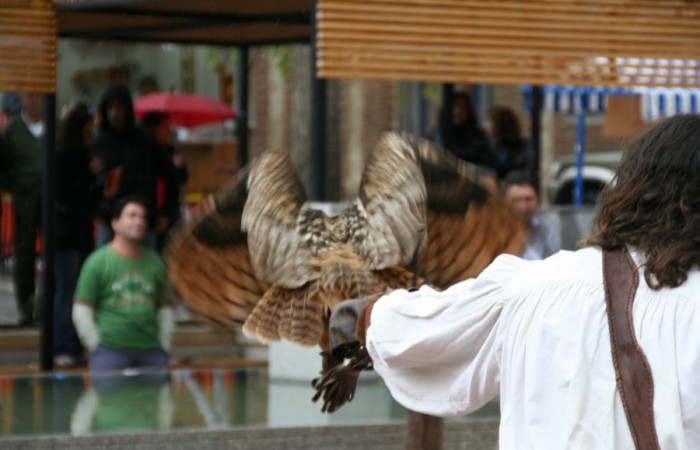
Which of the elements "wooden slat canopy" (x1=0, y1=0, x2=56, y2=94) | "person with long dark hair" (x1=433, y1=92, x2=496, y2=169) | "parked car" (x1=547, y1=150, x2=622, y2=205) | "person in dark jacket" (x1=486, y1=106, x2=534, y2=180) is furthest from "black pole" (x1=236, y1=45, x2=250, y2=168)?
"parked car" (x1=547, y1=150, x2=622, y2=205)

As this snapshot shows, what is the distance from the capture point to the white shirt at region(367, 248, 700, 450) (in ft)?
10.4

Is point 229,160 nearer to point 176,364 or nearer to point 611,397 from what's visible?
point 176,364

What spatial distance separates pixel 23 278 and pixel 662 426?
928cm

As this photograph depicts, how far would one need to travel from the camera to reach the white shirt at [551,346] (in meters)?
3.16

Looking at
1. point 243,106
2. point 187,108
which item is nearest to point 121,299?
point 243,106

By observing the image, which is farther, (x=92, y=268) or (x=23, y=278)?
(x=23, y=278)

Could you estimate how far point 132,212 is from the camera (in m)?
9.51

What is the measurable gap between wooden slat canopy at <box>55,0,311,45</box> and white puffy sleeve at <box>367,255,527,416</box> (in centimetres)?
629

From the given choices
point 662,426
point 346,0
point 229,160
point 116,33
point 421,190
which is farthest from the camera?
point 229,160

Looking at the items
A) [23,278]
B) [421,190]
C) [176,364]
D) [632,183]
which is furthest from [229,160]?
[632,183]

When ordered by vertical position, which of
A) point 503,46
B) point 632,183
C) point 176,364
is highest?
point 503,46

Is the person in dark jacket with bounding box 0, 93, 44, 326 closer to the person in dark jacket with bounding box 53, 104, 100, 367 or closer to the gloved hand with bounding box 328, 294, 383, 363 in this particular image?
the person in dark jacket with bounding box 53, 104, 100, 367

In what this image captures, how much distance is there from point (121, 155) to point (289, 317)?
6.74 metres

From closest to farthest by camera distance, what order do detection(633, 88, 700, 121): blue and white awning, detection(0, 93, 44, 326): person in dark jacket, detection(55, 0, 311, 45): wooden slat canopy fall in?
1. detection(55, 0, 311, 45): wooden slat canopy
2. detection(0, 93, 44, 326): person in dark jacket
3. detection(633, 88, 700, 121): blue and white awning
